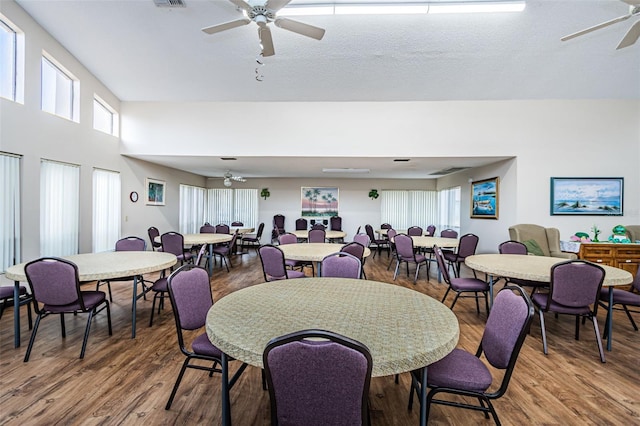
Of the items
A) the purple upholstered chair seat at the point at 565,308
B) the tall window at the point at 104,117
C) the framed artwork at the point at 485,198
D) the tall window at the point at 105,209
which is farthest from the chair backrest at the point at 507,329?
the tall window at the point at 104,117

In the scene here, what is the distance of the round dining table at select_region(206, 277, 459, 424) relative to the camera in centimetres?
113

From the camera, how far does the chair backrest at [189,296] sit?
1815 mm

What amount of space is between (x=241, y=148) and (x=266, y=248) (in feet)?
10.7

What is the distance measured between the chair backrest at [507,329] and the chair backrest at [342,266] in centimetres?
119

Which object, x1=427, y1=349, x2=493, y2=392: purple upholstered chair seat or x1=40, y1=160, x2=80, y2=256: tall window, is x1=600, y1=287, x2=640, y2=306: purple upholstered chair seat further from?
x1=40, y1=160, x2=80, y2=256: tall window

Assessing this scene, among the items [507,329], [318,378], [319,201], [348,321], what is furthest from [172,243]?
[319,201]

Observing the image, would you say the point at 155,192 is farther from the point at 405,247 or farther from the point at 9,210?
the point at 405,247

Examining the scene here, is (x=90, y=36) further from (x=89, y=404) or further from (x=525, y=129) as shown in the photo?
(x=525, y=129)

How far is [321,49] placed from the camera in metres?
4.32

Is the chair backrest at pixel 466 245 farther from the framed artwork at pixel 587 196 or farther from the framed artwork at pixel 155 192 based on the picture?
the framed artwork at pixel 155 192

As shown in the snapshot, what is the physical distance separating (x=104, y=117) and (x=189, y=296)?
5539 millimetres

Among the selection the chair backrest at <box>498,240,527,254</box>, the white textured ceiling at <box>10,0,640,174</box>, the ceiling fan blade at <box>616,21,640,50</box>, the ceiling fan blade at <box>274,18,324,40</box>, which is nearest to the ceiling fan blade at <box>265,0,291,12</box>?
the ceiling fan blade at <box>274,18,324,40</box>

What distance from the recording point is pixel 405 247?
5379 millimetres

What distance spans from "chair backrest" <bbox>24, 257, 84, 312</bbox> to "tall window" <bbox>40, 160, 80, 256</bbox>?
96.2 inches
